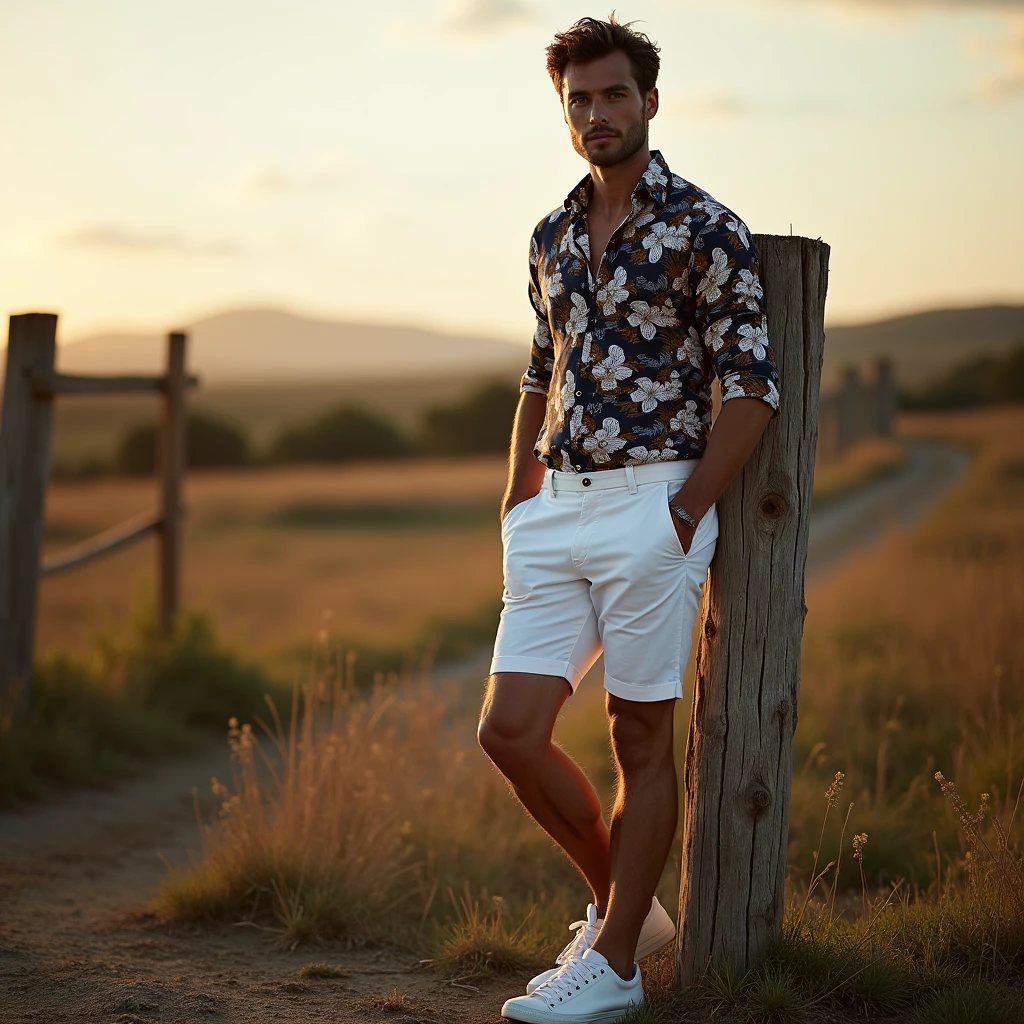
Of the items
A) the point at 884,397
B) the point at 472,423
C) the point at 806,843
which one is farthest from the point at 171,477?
the point at 472,423

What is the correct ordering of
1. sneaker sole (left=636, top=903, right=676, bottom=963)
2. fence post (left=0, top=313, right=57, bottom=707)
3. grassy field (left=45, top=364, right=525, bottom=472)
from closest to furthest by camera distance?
sneaker sole (left=636, top=903, right=676, bottom=963), fence post (left=0, top=313, right=57, bottom=707), grassy field (left=45, top=364, right=525, bottom=472)

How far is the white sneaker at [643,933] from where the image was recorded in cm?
335

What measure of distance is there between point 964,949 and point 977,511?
1099 cm

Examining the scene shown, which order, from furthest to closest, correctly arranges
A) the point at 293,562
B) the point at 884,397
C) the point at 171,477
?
the point at 884,397
the point at 293,562
the point at 171,477

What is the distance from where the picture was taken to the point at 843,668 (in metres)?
7.39

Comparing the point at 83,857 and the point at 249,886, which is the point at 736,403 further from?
the point at 83,857

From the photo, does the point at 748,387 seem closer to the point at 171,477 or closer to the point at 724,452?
the point at 724,452

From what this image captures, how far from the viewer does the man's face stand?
128 inches

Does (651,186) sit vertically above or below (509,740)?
above

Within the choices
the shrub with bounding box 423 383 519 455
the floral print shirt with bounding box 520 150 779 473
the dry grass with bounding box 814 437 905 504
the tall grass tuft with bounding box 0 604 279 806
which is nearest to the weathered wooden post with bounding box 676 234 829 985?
the floral print shirt with bounding box 520 150 779 473

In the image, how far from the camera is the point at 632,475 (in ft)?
10.4

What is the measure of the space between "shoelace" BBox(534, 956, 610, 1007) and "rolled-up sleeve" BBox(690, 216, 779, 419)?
1.42 meters

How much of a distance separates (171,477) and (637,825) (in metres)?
5.57

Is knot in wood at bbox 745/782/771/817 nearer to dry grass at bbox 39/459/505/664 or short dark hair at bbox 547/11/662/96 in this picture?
short dark hair at bbox 547/11/662/96
